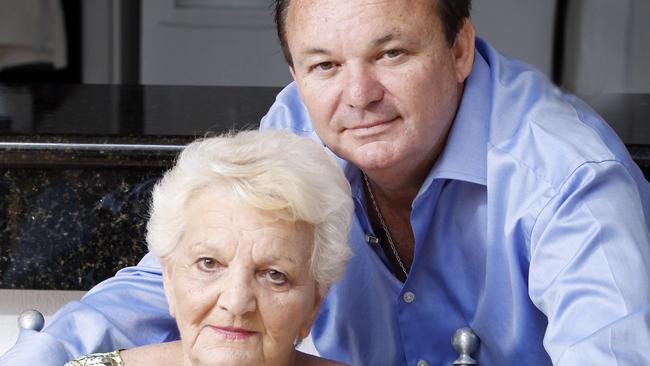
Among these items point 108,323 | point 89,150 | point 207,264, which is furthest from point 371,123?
point 89,150

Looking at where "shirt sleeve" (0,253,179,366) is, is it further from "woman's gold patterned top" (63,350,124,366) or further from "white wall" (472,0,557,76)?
"white wall" (472,0,557,76)

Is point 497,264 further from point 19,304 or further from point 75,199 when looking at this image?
point 19,304

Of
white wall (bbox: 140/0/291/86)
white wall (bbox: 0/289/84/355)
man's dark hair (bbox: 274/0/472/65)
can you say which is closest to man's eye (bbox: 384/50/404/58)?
man's dark hair (bbox: 274/0/472/65)

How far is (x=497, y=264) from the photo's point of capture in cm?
202

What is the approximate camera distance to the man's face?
1928 mm

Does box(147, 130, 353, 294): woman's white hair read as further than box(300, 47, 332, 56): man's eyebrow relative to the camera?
No

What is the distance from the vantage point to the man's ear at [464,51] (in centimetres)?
208

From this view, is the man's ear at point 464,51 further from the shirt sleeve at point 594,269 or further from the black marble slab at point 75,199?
the black marble slab at point 75,199

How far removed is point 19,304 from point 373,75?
3.42 feet

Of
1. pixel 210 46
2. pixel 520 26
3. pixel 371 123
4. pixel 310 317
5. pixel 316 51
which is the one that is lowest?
pixel 210 46

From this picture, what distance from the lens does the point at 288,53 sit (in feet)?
6.90

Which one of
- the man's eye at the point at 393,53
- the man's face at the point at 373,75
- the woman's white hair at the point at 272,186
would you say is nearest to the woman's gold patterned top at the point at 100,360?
the woman's white hair at the point at 272,186

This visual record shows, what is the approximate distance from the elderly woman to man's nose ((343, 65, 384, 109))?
11 centimetres

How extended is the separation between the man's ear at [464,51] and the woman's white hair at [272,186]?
0.31 m
